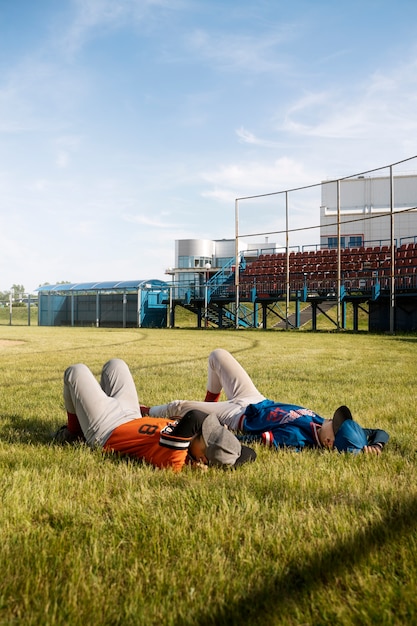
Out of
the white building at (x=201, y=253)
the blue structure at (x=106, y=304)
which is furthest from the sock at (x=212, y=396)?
the white building at (x=201, y=253)

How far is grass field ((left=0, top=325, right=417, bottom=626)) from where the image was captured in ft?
5.59

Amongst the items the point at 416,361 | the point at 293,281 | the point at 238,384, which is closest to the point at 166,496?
the point at 238,384

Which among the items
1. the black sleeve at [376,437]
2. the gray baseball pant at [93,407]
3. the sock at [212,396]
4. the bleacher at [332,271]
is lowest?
the black sleeve at [376,437]

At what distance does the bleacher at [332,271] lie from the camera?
83.2 feet

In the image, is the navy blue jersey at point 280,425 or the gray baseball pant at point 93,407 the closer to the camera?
the gray baseball pant at point 93,407

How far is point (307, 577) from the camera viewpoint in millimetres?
1888

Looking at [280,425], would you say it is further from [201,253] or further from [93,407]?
[201,253]

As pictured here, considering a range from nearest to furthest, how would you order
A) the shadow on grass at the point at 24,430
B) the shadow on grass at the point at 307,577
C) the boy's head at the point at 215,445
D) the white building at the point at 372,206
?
the shadow on grass at the point at 307,577, the boy's head at the point at 215,445, the shadow on grass at the point at 24,430, the white building at the point at 372,206

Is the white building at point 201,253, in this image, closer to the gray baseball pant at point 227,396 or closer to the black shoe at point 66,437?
the gray baseball pant at point 227,396

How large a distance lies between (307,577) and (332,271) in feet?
88.7

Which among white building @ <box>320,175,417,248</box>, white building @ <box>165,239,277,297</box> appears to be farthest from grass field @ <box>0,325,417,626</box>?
white building @ <box>165,239,277,297</box>

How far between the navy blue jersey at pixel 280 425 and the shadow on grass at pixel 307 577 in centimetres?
131

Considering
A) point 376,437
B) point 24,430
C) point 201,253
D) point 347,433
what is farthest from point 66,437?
point 201,253

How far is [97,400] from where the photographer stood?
360 cm
